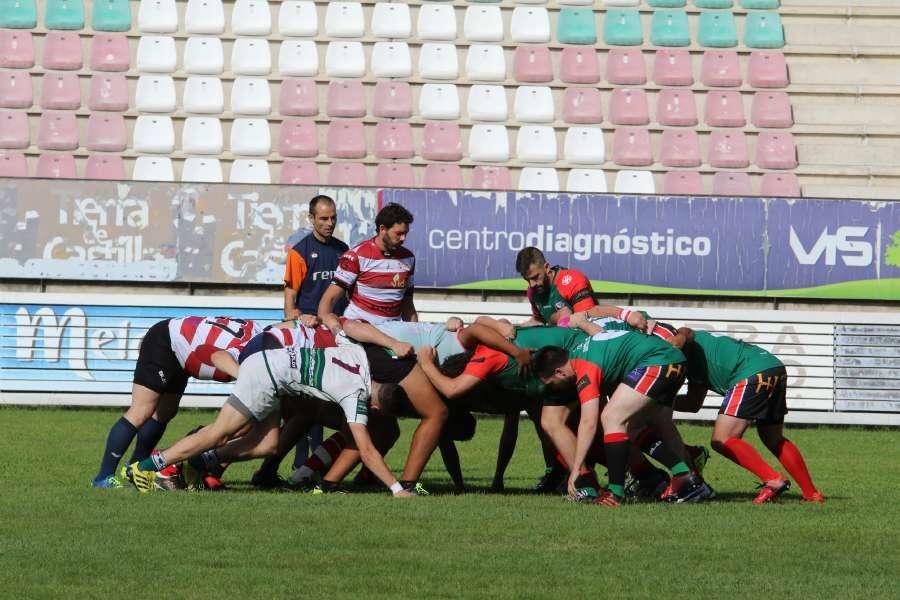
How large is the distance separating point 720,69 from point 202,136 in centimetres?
756

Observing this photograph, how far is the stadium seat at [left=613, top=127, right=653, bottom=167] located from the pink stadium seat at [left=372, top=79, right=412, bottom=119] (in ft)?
9.70

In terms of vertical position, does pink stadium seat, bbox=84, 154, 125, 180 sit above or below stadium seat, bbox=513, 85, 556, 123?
below

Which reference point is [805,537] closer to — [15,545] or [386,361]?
[386,361]

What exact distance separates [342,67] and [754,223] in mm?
6471

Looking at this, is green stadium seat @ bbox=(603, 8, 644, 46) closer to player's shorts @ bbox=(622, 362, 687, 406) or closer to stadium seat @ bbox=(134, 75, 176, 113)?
stadium seat @ bbox=(134, 75, 176, 113)

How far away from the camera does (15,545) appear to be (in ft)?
26.4

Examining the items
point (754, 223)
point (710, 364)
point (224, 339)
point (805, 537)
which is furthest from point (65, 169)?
point (805, 537)

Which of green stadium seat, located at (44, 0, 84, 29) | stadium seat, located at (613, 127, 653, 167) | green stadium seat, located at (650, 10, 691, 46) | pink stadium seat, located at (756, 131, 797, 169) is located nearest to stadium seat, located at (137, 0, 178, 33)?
green stadium seat, located at (44, 0, 84, 29)

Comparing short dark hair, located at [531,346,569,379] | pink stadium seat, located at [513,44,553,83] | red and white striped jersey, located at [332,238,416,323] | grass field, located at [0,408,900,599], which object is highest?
pink stadium seat, located at [513,44,553,83]

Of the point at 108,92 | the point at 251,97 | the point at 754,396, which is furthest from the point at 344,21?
the point at 754,396

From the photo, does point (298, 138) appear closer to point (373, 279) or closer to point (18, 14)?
point (18, 14)

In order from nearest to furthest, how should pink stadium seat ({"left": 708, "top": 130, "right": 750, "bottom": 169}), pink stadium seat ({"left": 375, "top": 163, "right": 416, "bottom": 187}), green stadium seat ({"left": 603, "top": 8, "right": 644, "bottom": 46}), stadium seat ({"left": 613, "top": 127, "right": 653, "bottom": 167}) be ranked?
pink stadium seat ({"left": 375, "top": 163, "right": 416, "bottom": 187})
stadium seat ({"left": 613, "top": 127, "right": 653, "bottom": 167})
pink stadium seat ({"left": 708, "top": 130, "right": 750, "bottom": 169})
green stadium seat ({"left": 603, "top": 8, "right": 644, "bottom": 46})

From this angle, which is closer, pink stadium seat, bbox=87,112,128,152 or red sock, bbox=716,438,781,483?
red sock, bbox=716,438,781,483

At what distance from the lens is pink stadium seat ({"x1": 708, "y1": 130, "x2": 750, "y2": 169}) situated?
2181 centimetres
